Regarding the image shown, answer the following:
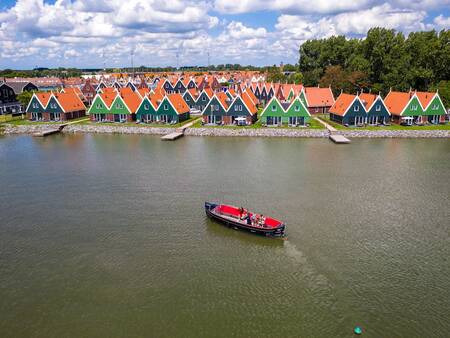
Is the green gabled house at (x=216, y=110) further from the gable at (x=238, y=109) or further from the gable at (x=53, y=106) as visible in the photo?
the gable at (x=53, y=106)

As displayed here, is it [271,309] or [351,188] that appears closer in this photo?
[271,309]

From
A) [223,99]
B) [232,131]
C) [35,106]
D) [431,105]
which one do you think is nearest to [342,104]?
[431,105]

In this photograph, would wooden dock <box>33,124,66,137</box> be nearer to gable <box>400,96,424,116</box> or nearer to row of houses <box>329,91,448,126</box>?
row of houses <box>329,91,448,126</box>

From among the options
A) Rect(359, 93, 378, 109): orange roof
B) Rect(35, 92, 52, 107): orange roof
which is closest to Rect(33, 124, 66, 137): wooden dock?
Rect(35, 92, 52, 107): orange roof

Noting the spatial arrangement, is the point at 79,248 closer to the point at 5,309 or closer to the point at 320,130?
the point at 5,309

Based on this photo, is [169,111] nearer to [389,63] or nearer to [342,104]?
→ [342,104]

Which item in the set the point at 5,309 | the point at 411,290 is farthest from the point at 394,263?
the point at 5,309
